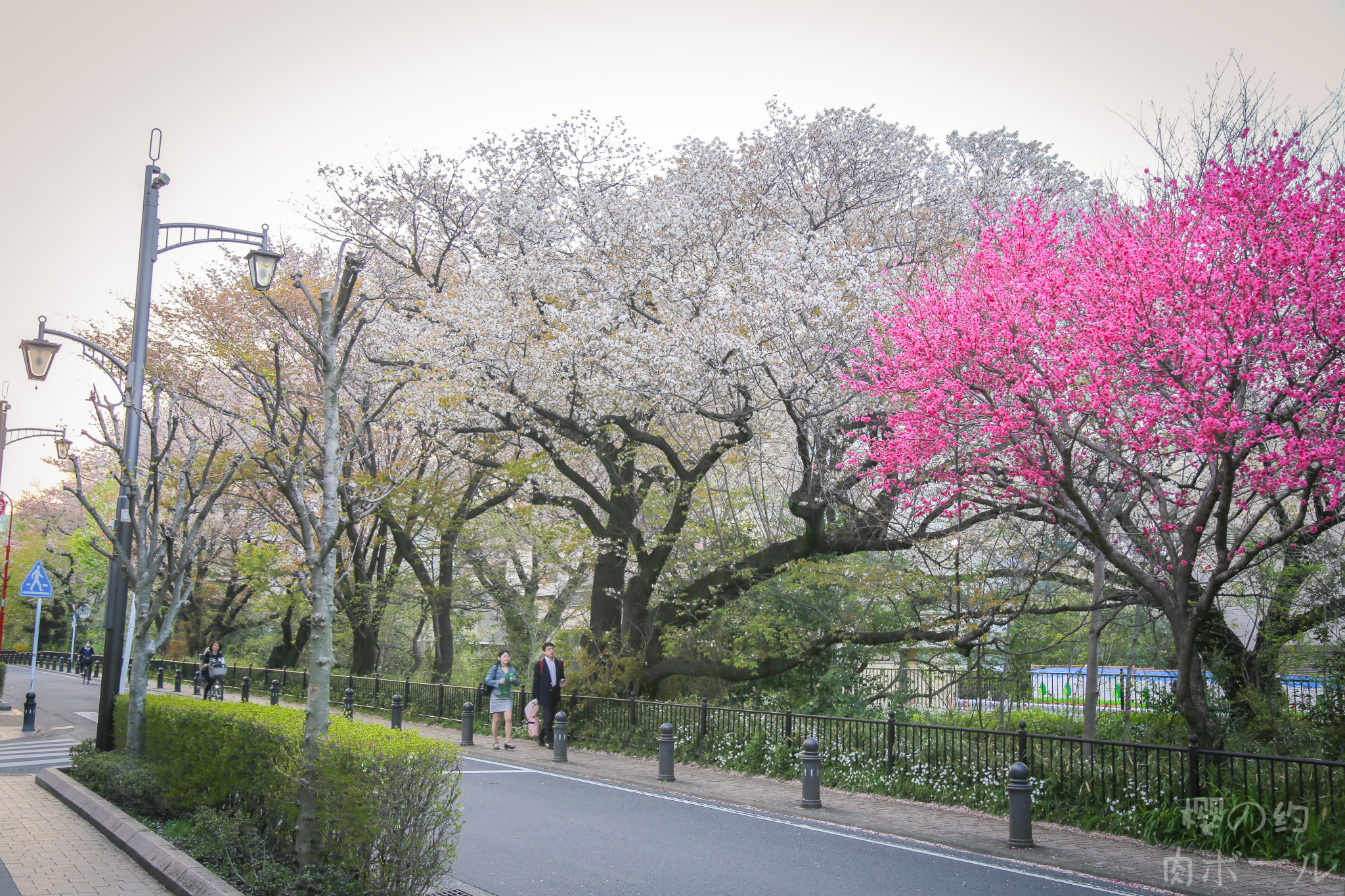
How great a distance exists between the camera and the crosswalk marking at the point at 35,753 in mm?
14773

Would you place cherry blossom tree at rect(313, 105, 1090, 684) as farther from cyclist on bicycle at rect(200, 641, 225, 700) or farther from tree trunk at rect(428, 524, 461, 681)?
cyclist on bicycle at rect(200, 641, 225, 700)

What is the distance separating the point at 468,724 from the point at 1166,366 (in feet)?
45.1

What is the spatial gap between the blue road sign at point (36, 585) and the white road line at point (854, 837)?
15.1 metres

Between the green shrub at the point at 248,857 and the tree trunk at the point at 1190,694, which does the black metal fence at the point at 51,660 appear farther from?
the tree trunk at the point at 1190,694

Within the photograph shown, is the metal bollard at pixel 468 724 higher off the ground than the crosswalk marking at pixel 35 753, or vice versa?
the metal bollard at pixel 468 724

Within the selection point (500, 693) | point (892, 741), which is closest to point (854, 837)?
point (892, 741)

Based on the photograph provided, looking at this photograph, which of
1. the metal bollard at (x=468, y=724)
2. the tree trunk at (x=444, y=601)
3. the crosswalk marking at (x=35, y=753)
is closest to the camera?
the crosswalk marking at (x=35, y=753)

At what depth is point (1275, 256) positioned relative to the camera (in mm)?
8281

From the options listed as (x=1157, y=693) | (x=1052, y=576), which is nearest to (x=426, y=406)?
(x=1052, y=576)

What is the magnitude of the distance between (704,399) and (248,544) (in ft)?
61.9

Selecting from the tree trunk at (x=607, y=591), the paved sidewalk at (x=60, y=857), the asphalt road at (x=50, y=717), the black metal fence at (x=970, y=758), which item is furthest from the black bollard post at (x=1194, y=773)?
the asphalt road at (x=50, y=717)

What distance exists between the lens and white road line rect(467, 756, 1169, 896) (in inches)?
311

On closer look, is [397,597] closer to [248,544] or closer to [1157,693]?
[248,544]

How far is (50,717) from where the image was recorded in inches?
932
